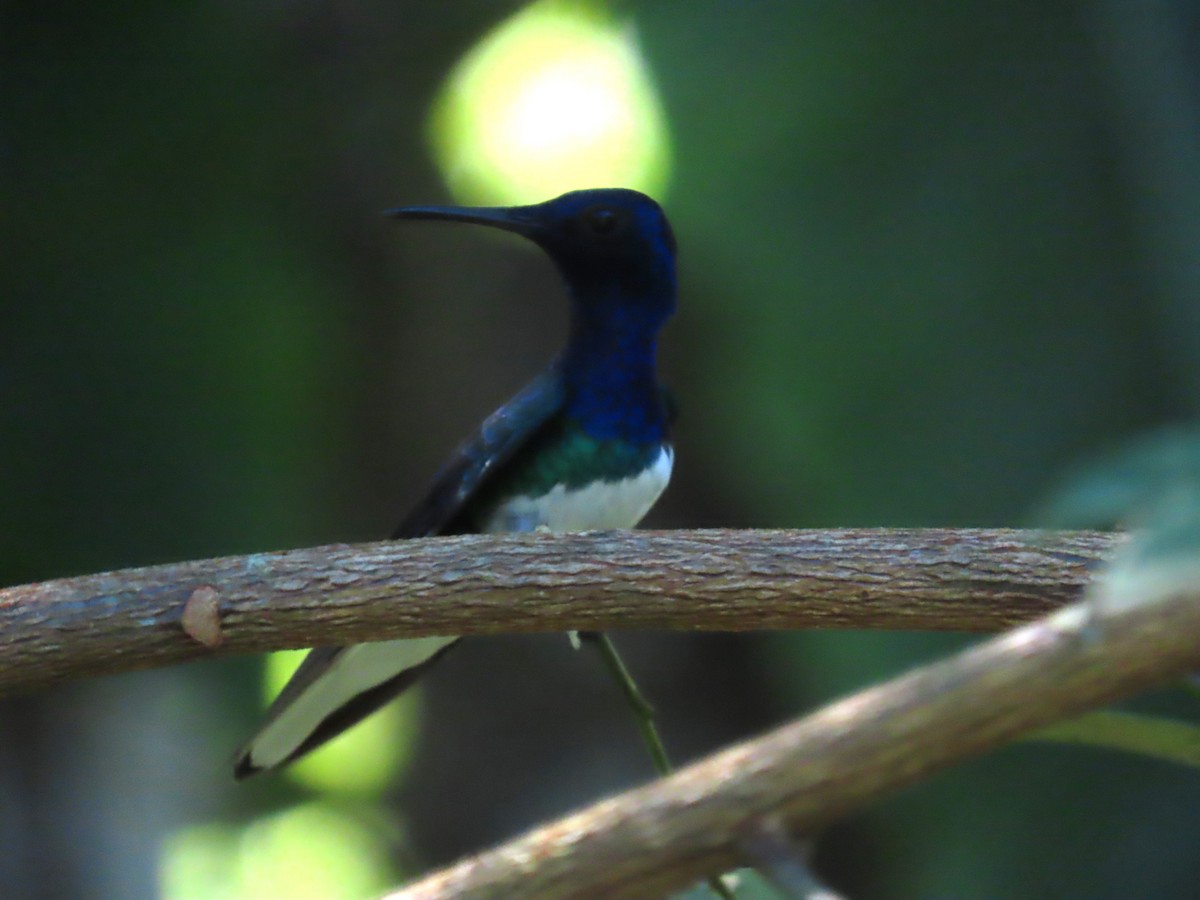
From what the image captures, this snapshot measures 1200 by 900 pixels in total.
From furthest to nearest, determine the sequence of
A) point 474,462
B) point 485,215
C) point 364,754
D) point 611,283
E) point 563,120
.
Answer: point 364,754 < point 563,120 < point 611,283 < point 485,215 < point 474,462

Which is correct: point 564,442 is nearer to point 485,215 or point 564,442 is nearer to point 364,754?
point 485,215

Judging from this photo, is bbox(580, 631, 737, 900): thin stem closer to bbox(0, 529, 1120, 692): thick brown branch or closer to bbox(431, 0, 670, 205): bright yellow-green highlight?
bbox(0, 529, 1120, 692): thick brown branch

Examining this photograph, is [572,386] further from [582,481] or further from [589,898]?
[589,898]

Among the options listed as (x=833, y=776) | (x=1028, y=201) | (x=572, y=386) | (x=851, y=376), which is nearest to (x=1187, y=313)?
(x=1028, y=201)

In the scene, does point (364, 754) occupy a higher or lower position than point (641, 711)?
lower

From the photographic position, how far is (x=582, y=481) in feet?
8.43

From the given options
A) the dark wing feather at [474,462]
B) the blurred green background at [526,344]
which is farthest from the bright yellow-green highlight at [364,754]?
the dark wing feather at [474,462]

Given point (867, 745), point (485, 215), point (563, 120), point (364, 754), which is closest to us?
point (867, 745)

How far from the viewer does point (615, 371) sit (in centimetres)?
268

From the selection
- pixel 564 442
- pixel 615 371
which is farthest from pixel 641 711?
pixel 615 371

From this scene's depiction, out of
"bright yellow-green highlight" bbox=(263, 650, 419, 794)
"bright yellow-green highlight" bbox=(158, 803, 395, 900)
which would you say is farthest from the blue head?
"bright yellow-green highlight" bbox=(158, 803, 395, 900)

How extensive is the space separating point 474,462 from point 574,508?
191 millimetres

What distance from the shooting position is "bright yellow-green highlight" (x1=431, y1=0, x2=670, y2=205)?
354 centimetres

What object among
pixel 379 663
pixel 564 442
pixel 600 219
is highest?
pixel 600 219
